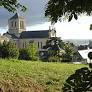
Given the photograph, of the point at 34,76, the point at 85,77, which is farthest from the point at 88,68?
the point at 34,76

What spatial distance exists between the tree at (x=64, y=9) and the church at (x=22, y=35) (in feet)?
396

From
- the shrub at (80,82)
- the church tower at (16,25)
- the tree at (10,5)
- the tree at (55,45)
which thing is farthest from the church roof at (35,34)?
the shrub at (80,82)

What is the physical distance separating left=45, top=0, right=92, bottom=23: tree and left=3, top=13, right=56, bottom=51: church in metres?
121

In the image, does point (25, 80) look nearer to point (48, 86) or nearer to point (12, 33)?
point (48, 86)

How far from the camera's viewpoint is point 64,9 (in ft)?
7.22

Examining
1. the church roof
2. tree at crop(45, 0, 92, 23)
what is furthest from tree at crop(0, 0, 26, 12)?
the church roof

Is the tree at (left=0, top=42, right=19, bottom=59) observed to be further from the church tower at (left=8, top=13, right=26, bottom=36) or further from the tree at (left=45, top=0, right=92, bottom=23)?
the church tower at (left=8, top=13, right=26, bottom=36)

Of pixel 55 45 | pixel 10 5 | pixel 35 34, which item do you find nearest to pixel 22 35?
pixel 35 34

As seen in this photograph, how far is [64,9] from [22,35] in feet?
453

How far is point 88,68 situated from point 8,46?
142 feet

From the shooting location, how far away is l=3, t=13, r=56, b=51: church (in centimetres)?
13212

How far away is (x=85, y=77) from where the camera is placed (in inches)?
75.0

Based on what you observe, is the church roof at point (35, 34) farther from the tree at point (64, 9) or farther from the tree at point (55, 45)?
the tree at point (64, 9)

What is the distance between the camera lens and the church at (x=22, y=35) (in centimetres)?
13212
